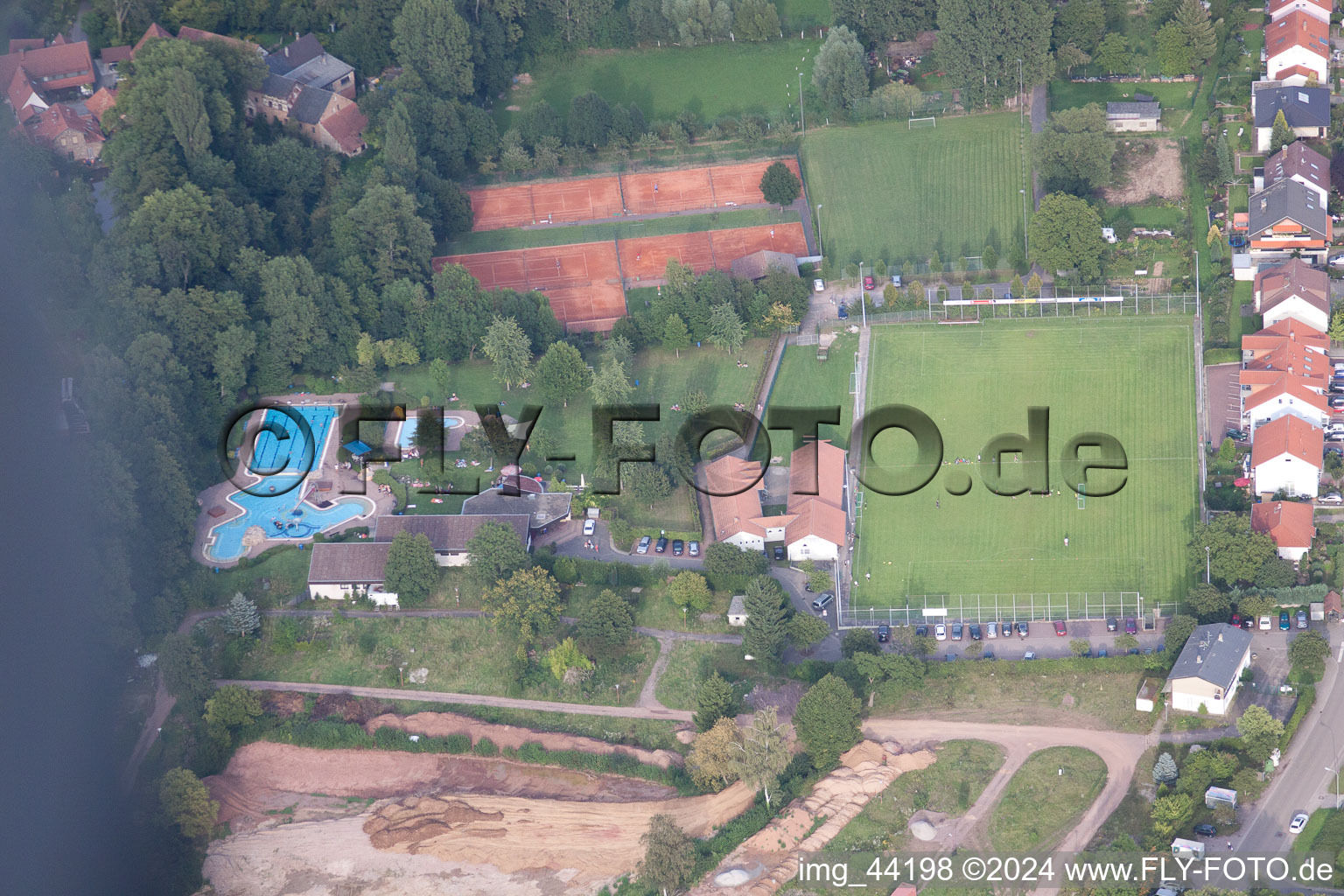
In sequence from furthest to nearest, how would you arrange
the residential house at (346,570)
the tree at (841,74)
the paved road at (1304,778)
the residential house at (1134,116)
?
the tree at (841,74), the residential house at (1134,116), the residential house at (346,570), the paved road at (1304,778)

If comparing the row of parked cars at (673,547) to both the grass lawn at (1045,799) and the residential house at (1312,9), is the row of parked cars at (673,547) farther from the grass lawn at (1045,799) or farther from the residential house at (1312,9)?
the residential house at (1312,9)

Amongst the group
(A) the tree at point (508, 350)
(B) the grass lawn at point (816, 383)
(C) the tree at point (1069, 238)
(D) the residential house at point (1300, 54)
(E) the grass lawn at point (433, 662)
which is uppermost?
(D) the residential house at point (1300, 54)

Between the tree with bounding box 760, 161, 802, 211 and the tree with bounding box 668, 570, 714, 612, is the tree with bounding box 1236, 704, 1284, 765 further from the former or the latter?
the tree with bounding box 760, 161, 802, 211

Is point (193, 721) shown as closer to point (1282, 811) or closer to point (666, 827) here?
point (666, 827)

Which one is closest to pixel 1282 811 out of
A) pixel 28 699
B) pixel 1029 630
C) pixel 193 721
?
pixel 1029 630

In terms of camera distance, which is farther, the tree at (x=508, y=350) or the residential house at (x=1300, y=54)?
the residential house at (x=1300, y=54)

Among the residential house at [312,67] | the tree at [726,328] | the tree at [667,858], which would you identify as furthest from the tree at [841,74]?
the tree at [667,858]

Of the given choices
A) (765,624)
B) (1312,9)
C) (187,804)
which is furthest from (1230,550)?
(187,804)
